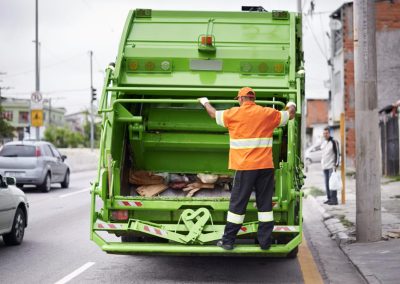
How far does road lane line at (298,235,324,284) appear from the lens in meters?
7.90

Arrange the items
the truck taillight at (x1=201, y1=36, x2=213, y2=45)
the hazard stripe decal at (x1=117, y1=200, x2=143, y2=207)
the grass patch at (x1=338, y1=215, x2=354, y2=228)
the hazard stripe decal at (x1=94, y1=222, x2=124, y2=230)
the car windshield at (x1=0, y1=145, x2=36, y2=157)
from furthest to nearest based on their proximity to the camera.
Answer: the car windshield at (x1=0, y1=145, x2=36, y2=157), the grass patch at (x1=338, y1=215, x2=354, y2=228), the truck taillight at (x1=201, y1=36, x2=213, y2=45), the hazard stripe decal at (x1=117, y1=200, x2=143, y2=207), the hazard stripe decal at (x1=94, y1=222, x2=124, y2=230)

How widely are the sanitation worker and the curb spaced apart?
10.4 ft

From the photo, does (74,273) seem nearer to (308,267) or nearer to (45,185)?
(308,267)

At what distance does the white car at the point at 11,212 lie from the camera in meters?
9.81

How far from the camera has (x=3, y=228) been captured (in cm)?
982

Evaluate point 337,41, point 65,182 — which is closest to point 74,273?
point 65,182

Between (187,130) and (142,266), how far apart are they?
1.81 metres

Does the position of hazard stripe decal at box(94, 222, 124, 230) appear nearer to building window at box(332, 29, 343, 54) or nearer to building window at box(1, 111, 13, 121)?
building window at box(332, 29, 343, 54)

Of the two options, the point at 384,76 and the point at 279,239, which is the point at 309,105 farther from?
the point at 279,239

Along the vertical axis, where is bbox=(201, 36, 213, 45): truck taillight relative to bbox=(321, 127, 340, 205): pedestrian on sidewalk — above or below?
above

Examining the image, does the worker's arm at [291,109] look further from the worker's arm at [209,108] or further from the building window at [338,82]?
the building window at [338,82]

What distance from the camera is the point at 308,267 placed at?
342 inches

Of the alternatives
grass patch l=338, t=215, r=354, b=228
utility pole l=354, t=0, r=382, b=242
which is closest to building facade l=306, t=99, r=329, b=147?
grass patch l=338, t=215, r=354, b=228

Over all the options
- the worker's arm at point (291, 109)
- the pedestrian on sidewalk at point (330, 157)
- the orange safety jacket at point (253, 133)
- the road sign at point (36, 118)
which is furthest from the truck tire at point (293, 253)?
the road sign at point (36, 118)
